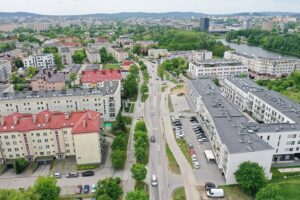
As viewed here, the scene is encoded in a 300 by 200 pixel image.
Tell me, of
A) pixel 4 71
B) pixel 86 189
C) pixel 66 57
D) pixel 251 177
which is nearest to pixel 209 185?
pixel 251 177

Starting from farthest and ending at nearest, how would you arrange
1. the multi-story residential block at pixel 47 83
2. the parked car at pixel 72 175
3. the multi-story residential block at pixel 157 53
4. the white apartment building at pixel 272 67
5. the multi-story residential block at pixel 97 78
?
the multi-story residential block at pixel 157 53
the white apartment building at pixel 272 67
the multi-story residential block at pixel 47 83
the multi-story residential block at pixel 97 78
the parked car at pixel 72 175

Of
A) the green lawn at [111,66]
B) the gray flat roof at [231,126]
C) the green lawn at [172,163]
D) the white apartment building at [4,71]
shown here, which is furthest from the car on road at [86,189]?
the green lawn at [111,66]

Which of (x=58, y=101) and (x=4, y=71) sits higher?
(x=58, y=101)

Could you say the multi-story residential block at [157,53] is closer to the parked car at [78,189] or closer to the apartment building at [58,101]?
the apartment building at [58,101]

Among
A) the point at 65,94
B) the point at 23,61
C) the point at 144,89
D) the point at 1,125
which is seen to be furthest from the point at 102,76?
the point at 23,61

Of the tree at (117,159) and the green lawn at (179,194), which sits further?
the tree at (117,159)

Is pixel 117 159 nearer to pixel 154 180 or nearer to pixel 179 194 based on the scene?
pixel 154 180

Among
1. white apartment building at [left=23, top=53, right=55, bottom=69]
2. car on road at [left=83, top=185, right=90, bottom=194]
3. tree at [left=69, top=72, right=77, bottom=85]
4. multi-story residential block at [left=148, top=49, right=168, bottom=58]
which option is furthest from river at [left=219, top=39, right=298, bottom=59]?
car on road at [left=83, top=185, right=90, bottom=194]
